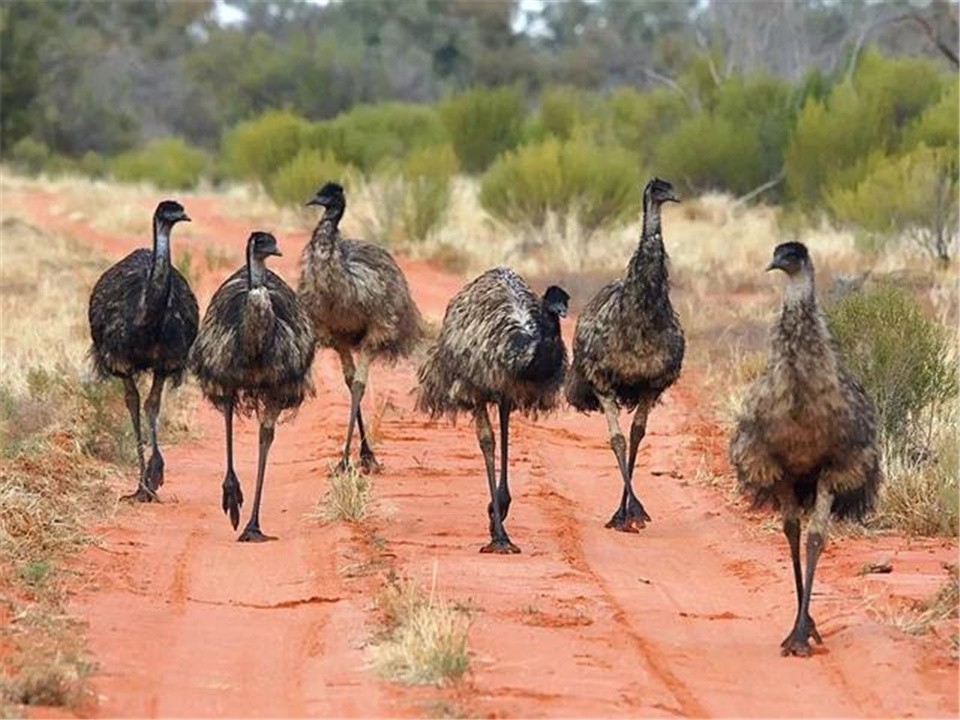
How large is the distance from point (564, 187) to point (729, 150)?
6.69 metres

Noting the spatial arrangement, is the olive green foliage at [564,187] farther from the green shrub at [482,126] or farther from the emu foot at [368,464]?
the emu foot at [368,464]

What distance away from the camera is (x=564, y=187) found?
85.7 ft

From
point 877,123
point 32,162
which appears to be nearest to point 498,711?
point 877,123

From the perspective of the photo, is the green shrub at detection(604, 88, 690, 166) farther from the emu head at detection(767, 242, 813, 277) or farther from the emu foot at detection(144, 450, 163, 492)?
the emu head at detection(767, 242, 813, 277)

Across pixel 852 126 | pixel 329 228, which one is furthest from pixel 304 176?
pixel 329 228

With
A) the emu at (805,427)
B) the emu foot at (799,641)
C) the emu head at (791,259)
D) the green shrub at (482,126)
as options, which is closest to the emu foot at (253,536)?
the emu at (805,427)

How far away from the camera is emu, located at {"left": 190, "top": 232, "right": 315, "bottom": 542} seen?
412 inches

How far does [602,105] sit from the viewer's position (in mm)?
44750

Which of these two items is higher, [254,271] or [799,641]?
[254,271]

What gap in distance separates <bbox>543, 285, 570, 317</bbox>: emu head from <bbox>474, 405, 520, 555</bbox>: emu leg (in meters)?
0.66

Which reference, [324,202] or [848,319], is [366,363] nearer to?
[324,202]

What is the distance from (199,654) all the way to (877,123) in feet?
72.5

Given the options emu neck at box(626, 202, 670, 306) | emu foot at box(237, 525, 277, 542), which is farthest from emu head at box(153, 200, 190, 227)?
emu neck at box(626, 202, 670, 306)

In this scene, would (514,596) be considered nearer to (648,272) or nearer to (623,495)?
(623,495)
